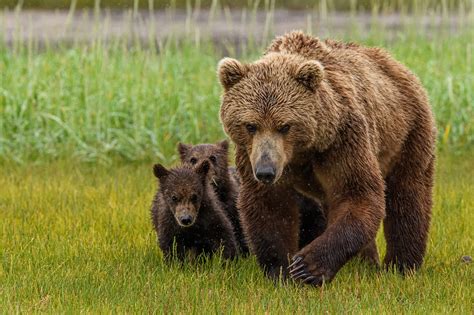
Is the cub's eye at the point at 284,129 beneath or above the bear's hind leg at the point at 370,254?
above

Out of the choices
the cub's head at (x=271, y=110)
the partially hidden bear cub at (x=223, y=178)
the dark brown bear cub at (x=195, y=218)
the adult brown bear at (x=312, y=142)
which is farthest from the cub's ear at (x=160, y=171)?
the cub's head at (x=271, y=110)

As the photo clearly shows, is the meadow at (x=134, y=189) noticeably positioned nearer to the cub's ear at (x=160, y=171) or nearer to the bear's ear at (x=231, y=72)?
the cub's ear at (x=160, y=171)

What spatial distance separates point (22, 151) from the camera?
11203mm

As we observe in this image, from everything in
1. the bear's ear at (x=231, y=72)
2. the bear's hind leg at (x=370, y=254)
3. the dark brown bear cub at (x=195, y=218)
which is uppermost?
the bear's ear at (x=231, y=72)

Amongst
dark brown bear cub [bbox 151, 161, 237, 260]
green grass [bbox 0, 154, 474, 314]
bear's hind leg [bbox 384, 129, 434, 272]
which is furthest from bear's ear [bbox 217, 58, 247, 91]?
bear's hind leg [bbox 384, 129, 434, 272]

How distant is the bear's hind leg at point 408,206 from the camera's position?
695 cm

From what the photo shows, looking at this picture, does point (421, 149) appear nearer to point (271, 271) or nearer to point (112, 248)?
point (271, 271)

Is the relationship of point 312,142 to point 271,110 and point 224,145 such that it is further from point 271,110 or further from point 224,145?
point 224,145

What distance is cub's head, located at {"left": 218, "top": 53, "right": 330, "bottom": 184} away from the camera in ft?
19.0

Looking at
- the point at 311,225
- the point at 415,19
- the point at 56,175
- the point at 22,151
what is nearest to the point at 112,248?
the point at 311,225

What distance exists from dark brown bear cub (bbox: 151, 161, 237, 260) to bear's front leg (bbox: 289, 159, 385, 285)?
4.01ft

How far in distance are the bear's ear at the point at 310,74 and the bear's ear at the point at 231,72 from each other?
0.30 meters

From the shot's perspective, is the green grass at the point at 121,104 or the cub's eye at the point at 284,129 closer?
the cub's eye at the point at 284,129

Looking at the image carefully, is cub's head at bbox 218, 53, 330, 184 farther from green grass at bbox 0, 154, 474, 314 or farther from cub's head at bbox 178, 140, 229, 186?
cub's head at bbox 178, 140, 229, 186
